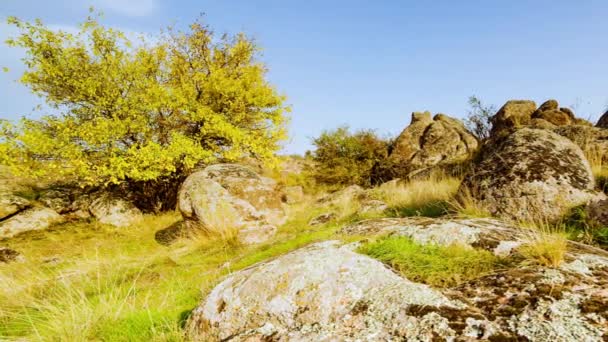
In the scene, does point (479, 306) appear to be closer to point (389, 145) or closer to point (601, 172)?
point (601, 172)

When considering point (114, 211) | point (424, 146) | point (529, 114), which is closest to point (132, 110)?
point (114, 211)

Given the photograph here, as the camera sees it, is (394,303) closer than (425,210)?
Yes

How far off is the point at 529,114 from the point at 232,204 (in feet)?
60.7

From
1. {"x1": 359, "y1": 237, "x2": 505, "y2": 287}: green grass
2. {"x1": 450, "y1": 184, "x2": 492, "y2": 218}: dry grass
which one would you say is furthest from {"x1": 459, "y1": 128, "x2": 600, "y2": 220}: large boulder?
{"x1": 359, "y1": 237, "x2": 505, "y2": 287}: green grass

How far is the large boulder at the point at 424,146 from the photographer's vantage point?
21.4m

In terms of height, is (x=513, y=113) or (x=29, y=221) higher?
(x=513, y=113)

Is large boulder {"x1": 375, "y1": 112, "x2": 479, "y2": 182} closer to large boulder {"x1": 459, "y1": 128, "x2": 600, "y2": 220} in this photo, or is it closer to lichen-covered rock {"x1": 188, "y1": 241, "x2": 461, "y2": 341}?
large boulder {"x1": 459, "y1": 128, "x2": 600, "y2": 220}

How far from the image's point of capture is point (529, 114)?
20.2 meters

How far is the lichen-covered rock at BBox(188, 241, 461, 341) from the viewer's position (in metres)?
2.36

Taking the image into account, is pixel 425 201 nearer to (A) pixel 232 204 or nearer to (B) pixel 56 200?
(A) pixel 232 204

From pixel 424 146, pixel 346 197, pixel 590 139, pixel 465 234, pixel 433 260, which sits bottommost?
pixel 346 197

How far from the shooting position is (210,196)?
11.6 m

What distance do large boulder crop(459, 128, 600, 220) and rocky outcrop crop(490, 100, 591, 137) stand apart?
11.4 metres

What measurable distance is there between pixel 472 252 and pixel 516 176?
5174mm
